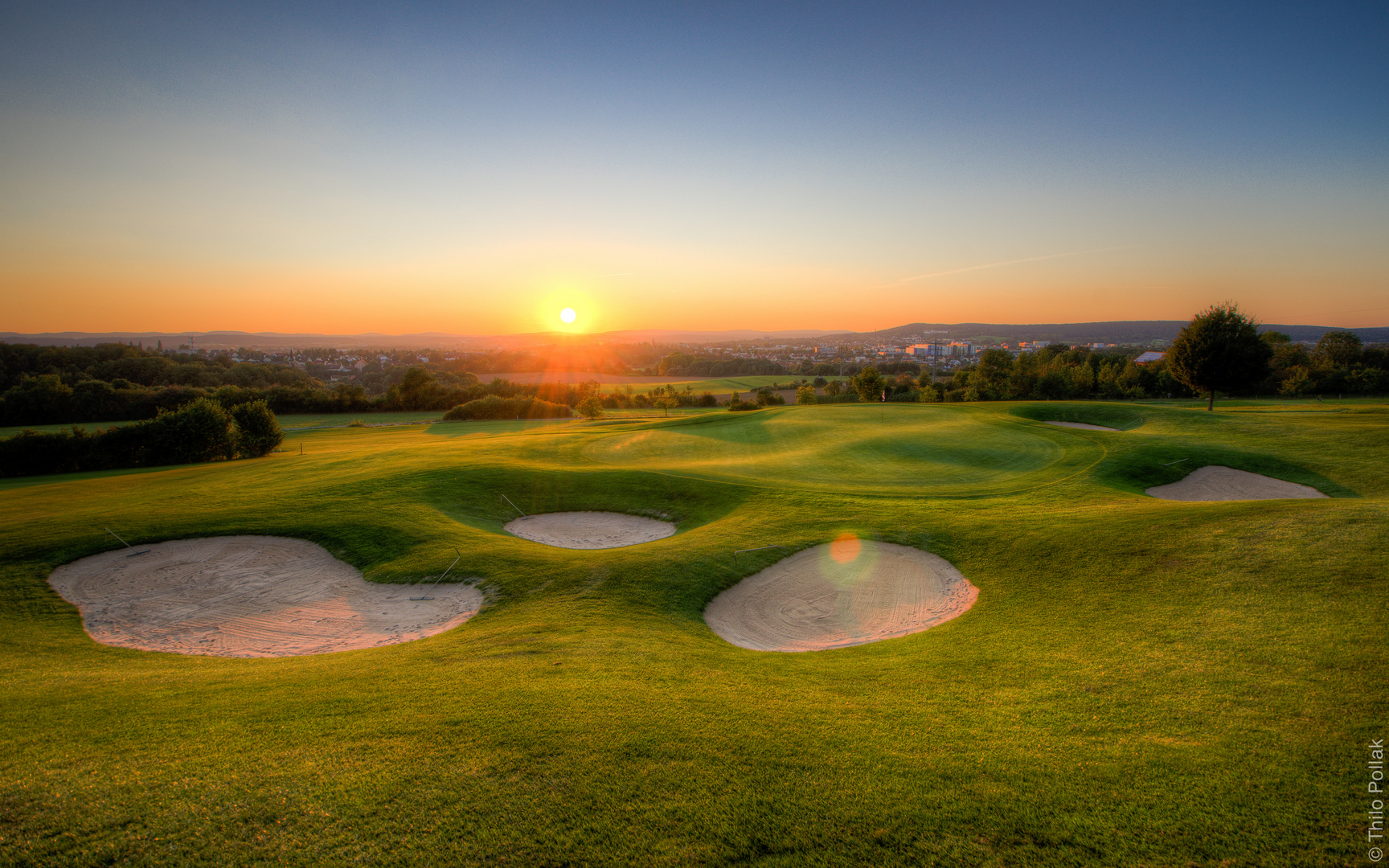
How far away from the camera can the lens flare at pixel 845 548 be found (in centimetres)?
1392

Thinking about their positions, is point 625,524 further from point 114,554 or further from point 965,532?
point 114,554

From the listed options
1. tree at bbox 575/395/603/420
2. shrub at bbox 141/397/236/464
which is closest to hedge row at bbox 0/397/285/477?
shrub at bbox 141/397/236/464

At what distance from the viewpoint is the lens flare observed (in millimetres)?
13922

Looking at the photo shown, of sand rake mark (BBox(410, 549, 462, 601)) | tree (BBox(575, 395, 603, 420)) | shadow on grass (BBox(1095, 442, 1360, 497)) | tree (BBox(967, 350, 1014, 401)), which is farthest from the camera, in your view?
tree (BBox(967, 350, 1014, 401))

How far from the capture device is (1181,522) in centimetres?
1212

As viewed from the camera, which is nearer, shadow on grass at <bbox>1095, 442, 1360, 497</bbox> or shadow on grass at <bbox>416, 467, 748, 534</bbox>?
shadow on grass at <bbox>416, 467, 748, 534</bbox>

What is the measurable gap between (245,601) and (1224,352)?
171 feet

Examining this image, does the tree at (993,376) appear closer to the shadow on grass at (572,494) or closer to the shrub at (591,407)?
the shrub at (591,407)

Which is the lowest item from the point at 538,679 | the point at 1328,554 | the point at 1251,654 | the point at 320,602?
the point at 320,602

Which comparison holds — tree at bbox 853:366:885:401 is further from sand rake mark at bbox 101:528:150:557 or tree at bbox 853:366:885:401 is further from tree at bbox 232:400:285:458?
sand rake mark at bbox 101:528:150:557

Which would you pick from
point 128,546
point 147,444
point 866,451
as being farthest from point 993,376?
point 147,444

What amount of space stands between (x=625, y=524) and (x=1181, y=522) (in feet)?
47.9

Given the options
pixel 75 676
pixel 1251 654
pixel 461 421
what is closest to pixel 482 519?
pixel 75 676

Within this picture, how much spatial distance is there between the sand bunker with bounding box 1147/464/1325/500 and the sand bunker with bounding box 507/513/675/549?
1769 centimetres
